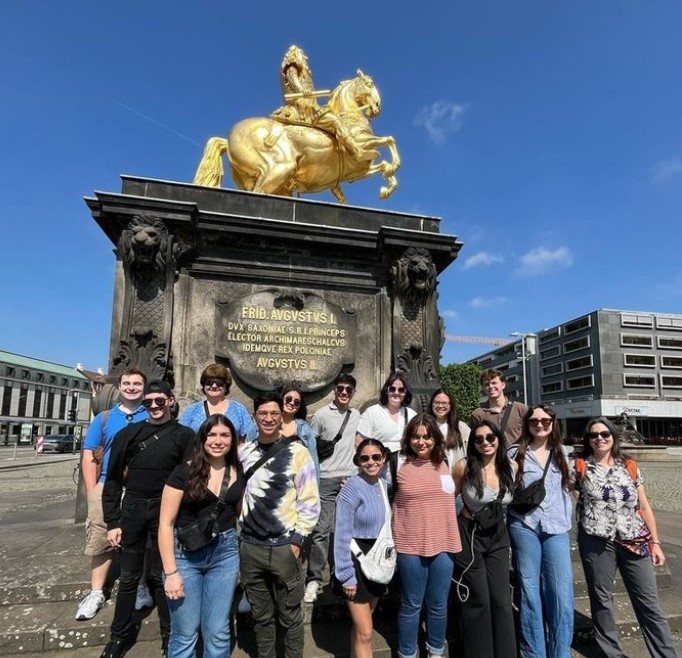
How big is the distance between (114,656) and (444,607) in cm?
228

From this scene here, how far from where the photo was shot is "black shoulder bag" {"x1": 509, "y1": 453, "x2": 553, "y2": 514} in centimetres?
344

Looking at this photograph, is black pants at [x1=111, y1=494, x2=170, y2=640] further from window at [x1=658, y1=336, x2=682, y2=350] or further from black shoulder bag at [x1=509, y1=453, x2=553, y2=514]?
window at [x1=658, y1=336, x2=682, y2=350]

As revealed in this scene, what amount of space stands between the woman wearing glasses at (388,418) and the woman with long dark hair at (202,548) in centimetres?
159

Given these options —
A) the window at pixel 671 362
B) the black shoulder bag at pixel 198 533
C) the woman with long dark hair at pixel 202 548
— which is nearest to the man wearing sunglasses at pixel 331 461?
the woman with long dark hair at pixel 202 548

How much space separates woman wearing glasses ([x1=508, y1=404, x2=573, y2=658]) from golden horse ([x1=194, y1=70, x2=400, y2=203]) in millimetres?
6087

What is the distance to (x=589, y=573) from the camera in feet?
11.9

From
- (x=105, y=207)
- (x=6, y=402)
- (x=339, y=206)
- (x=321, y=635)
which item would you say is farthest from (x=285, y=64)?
(x=6, y=402)

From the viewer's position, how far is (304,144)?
8.29 m

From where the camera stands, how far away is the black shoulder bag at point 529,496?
344 cm

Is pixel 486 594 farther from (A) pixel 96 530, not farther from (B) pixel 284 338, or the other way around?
(B) pixel 284 338

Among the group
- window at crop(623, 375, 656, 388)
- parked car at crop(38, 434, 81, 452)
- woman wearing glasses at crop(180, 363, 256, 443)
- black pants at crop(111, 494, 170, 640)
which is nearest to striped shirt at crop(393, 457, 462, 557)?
woman wearing glasses at crop(180, 363, 256, 443)

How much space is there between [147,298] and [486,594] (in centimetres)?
535

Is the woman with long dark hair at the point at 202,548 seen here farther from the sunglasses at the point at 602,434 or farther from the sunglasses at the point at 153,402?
the sunglasses at the point at 602,434

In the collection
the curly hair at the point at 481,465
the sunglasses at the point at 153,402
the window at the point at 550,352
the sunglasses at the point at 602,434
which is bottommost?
the curly hair at the point at 481,465
